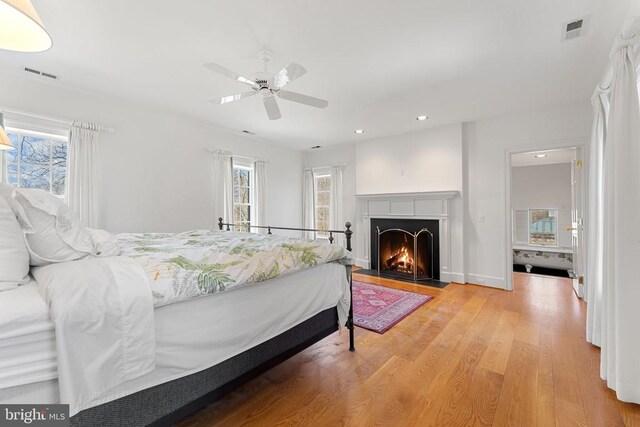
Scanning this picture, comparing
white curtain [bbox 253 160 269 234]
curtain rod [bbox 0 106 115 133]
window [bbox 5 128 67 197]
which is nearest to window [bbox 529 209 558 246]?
white curtain [bbox 253 160 269 234]

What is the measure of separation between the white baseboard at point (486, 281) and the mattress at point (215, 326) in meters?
3.61

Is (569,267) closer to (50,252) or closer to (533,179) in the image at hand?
(533,179)

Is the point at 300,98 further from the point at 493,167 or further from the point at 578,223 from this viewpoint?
the point at 578,223

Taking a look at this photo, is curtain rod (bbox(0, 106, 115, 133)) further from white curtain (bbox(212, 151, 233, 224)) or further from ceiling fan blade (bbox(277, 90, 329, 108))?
ceiling fan blade (bbox(277, 90, 329, 108))

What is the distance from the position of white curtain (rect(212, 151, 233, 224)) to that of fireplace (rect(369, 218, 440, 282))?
279 cm

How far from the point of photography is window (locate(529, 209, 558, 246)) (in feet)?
23.2

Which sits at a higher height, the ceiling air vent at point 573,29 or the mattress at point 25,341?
the ceiling air vent at point 573,29

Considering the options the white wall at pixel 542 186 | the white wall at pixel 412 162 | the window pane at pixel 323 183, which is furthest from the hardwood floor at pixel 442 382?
the white wall at pixel 542 186

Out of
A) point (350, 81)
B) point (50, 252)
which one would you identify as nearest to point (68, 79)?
point (50, 252)

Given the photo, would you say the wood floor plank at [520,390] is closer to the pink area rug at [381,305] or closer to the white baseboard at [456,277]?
the pink area rug at [381,305]

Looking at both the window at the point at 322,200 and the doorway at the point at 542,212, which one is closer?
the window at the point at 322,200

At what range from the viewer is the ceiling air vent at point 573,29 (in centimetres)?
215

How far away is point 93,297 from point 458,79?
3607 mm

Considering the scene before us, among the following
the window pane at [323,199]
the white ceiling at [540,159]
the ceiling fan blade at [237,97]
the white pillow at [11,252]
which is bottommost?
the white pillow at [11,252]
